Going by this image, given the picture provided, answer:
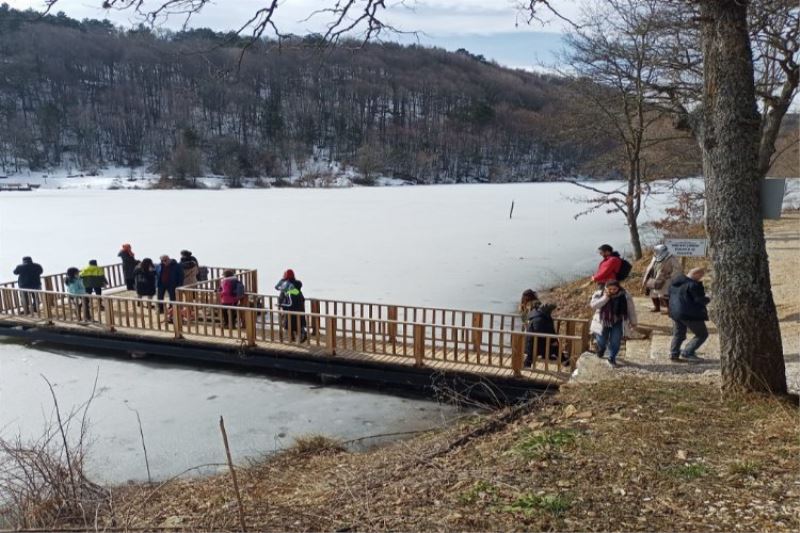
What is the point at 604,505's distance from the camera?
3.06m

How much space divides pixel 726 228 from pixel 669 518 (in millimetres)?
2301

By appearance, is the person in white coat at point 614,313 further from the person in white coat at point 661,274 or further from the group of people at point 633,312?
the person in white coat at point 661,274

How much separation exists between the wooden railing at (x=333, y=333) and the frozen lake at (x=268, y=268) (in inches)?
25.0

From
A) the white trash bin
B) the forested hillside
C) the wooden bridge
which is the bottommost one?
the wooden bridge

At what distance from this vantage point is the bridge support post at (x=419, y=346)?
777 centimetres

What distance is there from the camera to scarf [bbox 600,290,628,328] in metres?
6.41

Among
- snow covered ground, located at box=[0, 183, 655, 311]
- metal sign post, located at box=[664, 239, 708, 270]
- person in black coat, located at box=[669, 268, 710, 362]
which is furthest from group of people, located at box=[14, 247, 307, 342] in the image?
metal sign post, located at box=[664, 239, 708, 270]

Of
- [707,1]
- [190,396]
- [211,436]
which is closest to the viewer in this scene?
[707,1]

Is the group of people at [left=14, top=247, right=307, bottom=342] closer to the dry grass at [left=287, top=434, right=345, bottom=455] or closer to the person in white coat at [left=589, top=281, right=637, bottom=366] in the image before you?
the dry grass at [left=287, top=434, right=345, bottom=455]

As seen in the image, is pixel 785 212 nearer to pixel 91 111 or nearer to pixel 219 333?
pixel 219 333

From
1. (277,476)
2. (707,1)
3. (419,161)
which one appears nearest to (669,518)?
(277,476)

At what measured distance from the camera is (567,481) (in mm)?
3371

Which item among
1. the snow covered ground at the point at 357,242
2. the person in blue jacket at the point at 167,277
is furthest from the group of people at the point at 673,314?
the person in blue jacket at the point at 167,277

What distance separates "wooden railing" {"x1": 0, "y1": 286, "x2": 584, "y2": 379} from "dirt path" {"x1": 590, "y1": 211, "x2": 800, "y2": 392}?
2.60ft
